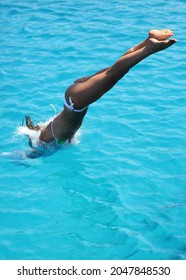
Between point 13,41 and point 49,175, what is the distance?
5720 mm

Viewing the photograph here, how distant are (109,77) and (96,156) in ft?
7.48

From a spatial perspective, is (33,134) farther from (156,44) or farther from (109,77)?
(156,44)

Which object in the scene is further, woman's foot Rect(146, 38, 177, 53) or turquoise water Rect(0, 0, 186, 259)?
turquoise water Rect(0, 0, 186, 259)

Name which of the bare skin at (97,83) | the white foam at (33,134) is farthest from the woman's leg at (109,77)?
the white foam at (33,134)

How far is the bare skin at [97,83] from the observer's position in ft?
16.4

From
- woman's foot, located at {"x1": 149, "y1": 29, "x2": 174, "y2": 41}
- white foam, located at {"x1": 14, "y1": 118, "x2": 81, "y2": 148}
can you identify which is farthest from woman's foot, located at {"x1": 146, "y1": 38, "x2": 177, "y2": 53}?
white foam, located at {"x1": 14, "y1": 118, "x2": 81, "y2": 148}

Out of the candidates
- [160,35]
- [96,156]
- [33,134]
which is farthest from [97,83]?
[96,156]

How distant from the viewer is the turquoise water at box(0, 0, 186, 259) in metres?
5.89

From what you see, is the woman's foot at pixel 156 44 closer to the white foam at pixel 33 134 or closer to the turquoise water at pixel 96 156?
the turquoise water at pixel 96 156

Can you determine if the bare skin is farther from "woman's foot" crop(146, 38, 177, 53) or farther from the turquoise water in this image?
the turquoise water

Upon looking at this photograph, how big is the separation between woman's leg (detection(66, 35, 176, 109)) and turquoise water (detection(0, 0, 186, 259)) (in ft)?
4.87

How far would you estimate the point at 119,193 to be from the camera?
6645 millimetres

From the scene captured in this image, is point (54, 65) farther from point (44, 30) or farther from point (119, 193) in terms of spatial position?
point (119, 193)
